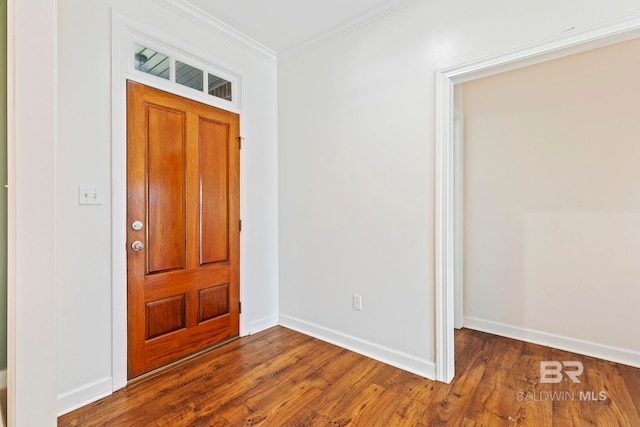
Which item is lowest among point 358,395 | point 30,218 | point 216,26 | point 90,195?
point 358,395

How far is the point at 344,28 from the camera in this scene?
2496 millimetres

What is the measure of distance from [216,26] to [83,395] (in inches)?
109

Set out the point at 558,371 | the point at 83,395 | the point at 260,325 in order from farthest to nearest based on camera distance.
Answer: the point at 260,325 < the point at 558,371 < the point at 83,395

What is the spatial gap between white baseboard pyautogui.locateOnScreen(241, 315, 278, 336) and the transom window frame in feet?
6.49

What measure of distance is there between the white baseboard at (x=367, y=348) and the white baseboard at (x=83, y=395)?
151 cm

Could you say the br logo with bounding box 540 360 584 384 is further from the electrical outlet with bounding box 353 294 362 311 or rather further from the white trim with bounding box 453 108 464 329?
the electrical outlet with bounding box 353 294 362 311

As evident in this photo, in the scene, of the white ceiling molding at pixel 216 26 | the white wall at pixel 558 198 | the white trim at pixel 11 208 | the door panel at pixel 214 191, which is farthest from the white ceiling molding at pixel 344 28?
the white trim at pixel 11 208

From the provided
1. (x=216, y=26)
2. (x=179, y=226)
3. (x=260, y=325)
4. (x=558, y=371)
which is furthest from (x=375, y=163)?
(x=558, y=371)

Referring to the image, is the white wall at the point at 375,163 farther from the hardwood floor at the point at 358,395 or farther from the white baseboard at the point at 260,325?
the hardwood floor at the point at 358,395

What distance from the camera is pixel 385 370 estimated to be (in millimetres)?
2189

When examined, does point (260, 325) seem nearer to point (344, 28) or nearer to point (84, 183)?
point (84, 183)

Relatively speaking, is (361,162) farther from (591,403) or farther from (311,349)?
(591,403)

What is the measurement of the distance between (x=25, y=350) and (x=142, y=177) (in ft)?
3.77

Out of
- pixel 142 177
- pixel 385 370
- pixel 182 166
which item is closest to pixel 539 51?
pixel 385 370
